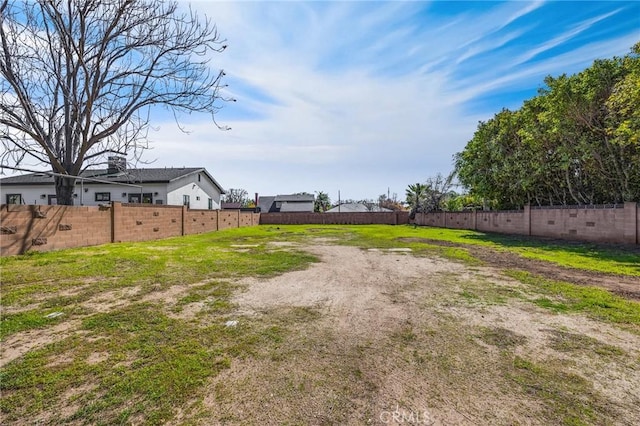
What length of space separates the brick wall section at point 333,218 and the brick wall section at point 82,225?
18510 millimetres

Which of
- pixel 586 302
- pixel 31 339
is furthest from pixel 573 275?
pixel 31 339

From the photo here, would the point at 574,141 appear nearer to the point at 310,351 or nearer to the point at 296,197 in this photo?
the point at 310,351

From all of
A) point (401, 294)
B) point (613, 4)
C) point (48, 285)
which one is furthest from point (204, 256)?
point (613, 4)

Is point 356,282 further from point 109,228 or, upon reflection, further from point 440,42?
point 109,228

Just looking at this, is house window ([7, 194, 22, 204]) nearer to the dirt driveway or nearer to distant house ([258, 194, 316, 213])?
the dirt driveway

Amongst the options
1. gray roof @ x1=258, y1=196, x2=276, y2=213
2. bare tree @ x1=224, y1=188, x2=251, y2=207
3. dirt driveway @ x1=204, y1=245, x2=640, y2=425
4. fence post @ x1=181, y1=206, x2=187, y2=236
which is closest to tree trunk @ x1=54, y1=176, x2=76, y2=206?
fence post @ x1=181, y1=206, x2=187, y2=236

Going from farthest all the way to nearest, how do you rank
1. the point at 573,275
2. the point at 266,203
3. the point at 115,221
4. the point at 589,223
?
the point at 266,203, the point at 589,223, the point at 115,221, the point at 573,275

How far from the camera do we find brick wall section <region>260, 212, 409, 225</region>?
35.3 metres

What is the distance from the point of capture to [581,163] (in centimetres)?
1451

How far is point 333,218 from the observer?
3578 cm

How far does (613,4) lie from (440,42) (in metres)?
5.06

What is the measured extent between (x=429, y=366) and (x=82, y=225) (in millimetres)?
11384

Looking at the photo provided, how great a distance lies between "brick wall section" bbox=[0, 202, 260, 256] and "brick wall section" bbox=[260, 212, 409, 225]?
60.7ft

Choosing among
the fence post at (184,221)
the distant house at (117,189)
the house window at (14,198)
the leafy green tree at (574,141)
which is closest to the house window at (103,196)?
the distant house at (117,189)
